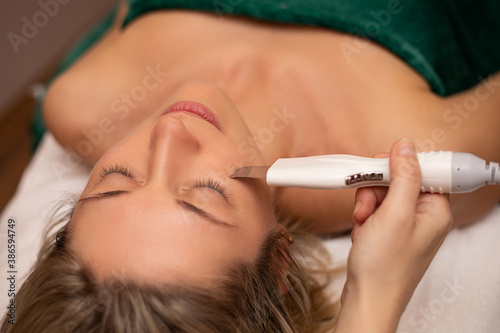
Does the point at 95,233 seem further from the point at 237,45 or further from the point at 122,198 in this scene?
the point at 237,45

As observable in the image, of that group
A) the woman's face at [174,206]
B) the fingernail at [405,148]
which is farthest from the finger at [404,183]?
the woman's face at [174,206]

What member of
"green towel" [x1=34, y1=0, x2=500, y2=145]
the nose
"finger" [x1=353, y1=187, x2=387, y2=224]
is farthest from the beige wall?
"finger" [x1=353, y1=187, x2=387, y2=224]

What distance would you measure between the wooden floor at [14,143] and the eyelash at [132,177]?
1153 millimetres

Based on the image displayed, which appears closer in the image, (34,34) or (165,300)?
(165,300)

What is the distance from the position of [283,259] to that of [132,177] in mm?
311

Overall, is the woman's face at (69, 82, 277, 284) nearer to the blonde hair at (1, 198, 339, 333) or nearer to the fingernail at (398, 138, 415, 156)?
the blonde hair at (1, 198, 339, 333)

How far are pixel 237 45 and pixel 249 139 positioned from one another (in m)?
0.36

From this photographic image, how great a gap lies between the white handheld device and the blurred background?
4.38ft

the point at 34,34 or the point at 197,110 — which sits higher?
the point at 34,34

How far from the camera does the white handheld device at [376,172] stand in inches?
24.8

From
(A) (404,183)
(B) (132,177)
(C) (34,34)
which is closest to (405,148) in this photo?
(A) (404,183)

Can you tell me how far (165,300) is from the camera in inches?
28.0

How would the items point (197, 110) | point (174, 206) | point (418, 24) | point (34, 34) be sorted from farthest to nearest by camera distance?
point (34, 34) → point (418, 24) → point (197, 110) → point (174, 206)

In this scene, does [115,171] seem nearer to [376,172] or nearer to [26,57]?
[376,172]
